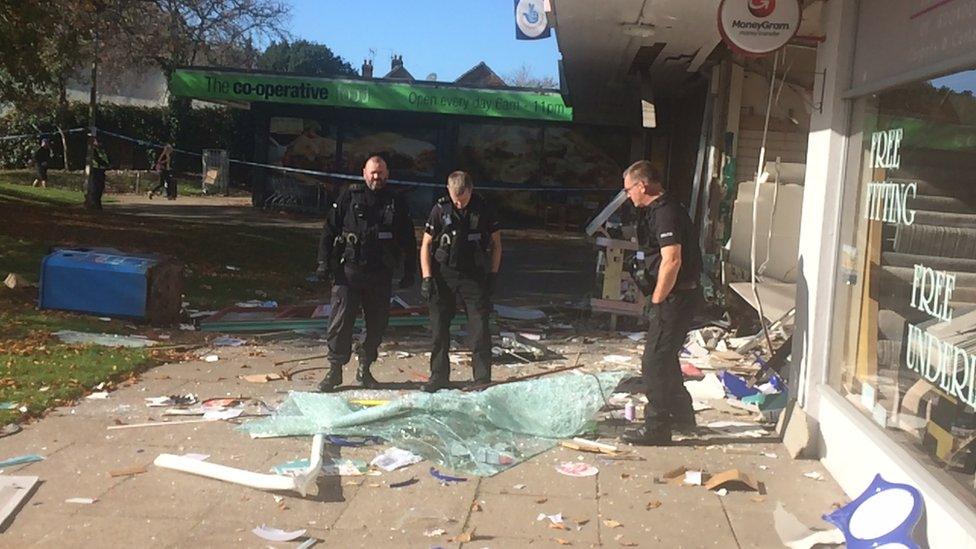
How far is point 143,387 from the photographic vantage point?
789cm

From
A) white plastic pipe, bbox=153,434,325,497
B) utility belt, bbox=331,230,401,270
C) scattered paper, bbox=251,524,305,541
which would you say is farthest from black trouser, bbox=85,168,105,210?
scattered paper, bbox=251,524,305,541

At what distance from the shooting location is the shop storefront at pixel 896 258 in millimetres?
4617

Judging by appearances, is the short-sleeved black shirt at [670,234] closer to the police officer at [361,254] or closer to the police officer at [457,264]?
the police officer at [457,264]

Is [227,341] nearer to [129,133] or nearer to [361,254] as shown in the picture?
[361,254]

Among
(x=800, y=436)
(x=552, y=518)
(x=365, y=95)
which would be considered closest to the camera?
(x=552, y=518)

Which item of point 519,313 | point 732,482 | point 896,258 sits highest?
point 896,258

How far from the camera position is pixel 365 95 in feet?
82.1

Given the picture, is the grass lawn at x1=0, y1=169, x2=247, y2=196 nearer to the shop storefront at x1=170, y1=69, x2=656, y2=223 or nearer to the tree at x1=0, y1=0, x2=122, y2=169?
the shop storefront at x1=170, y1=69, x2=656, y2=223

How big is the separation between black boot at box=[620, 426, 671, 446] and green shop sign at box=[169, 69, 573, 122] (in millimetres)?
18613

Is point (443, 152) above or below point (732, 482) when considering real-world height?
above

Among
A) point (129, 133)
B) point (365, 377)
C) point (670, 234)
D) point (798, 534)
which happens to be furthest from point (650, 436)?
point (129, 133)

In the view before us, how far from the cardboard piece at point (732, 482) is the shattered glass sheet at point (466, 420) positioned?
1.19 metres

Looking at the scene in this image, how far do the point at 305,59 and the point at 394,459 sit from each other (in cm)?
7297

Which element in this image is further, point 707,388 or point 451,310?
point 707,388
